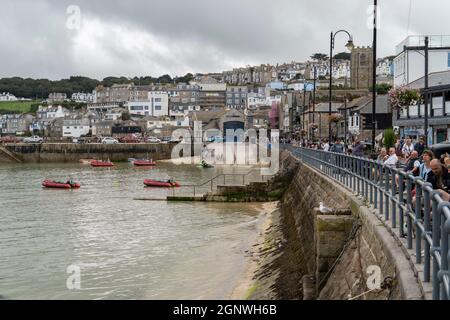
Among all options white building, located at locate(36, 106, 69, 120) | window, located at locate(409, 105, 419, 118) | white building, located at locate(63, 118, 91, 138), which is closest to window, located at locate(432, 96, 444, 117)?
window, located at locate(409, 105, 419, 118)

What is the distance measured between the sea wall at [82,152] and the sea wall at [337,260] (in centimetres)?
9063

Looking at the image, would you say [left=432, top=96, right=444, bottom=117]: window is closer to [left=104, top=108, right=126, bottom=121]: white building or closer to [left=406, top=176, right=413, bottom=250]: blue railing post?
[left=406, top=176, right=413, bottom=250]: blue railing post

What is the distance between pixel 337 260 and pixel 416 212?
4.63 meters

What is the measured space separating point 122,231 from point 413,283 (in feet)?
75.3

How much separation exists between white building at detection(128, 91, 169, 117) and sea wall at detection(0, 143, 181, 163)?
69.9m

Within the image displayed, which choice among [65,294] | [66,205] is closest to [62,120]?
[66,205]

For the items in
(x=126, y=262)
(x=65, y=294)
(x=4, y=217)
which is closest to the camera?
(x=65, y=294)

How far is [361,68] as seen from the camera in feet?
401

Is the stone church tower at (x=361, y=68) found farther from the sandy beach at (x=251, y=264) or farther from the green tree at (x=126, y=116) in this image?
the sandy beach at (x=251, y=264)

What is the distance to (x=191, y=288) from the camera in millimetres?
17328

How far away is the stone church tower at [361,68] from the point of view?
12150cm
